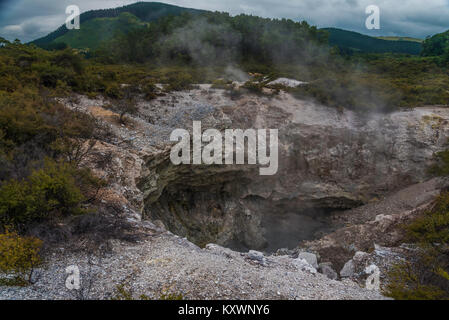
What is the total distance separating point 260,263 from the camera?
6141mm

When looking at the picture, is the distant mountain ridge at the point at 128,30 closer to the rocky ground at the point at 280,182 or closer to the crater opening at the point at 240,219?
the rocky ground at the point at 280,182

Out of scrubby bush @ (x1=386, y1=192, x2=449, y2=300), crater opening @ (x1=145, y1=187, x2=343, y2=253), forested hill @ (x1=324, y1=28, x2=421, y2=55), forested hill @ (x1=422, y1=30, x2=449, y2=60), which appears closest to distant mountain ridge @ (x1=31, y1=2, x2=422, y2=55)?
forested hill @ (x1=324, y1=28, x2=421, y2=55)

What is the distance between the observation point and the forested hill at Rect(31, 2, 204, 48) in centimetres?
4762

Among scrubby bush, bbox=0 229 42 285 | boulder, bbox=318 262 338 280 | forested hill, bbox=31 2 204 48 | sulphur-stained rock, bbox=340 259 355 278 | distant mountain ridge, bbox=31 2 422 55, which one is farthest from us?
forested hill, bbox=31 2 204 48

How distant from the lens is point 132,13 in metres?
53.5

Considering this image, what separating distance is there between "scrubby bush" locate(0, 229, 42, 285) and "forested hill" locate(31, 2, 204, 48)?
1727 inches

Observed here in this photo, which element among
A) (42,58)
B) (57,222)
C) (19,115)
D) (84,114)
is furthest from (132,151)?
(42,58)
